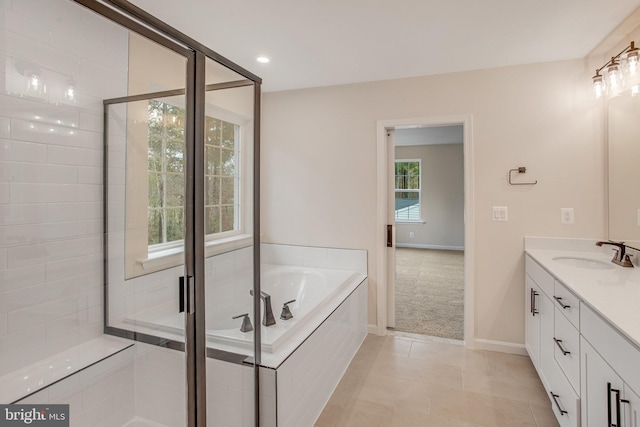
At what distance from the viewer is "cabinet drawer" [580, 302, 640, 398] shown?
1088 millimetres

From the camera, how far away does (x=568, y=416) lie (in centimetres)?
168

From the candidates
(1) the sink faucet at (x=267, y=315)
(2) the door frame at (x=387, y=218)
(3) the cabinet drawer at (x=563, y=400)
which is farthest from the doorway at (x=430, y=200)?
(1) the sink faucet at (x=267, y=315)

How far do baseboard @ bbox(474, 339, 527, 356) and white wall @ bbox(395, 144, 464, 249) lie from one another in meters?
4.95

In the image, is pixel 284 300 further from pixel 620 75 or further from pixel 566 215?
pixel 620 75

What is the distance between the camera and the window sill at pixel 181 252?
1518 millimetres

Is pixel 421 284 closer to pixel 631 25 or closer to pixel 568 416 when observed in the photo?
pixel 568 416

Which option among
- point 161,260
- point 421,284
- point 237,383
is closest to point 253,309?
point 237,383

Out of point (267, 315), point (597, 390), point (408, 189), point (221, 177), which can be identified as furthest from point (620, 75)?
point (408, 189)

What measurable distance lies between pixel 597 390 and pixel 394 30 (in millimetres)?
2209

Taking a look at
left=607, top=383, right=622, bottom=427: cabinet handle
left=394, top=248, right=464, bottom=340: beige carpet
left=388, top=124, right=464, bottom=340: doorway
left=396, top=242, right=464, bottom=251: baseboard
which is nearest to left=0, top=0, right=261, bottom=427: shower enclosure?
left=607, top=383, right=622, bottom=427: cabinet handle

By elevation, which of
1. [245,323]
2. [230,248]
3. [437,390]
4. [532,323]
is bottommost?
[437,390]

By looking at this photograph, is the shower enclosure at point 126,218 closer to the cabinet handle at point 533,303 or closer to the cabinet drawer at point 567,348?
the cabinet drawer at point 567,348

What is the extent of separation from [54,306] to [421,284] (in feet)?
14.4

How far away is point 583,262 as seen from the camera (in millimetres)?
2393
